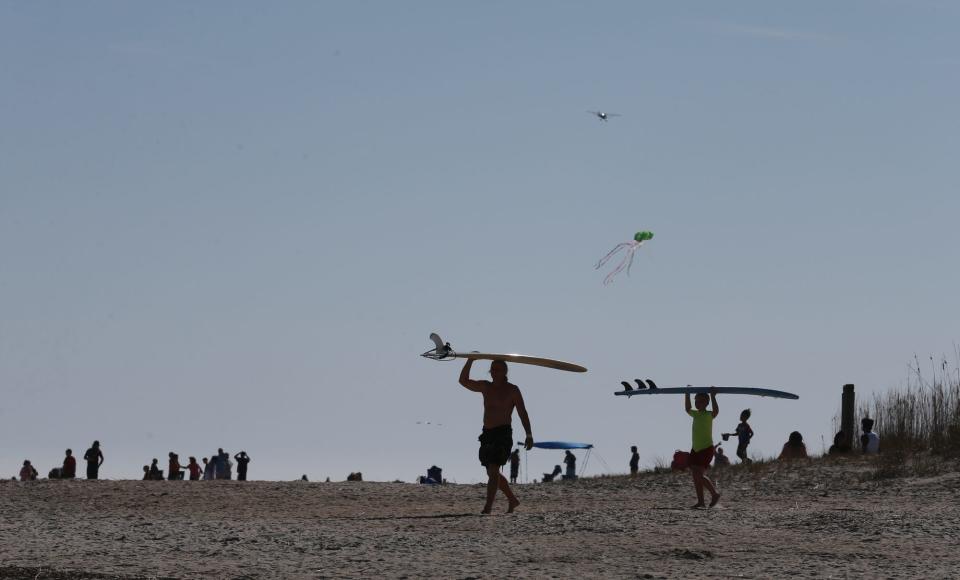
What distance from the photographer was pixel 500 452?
17.4 metres

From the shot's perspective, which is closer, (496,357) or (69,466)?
(496,357)

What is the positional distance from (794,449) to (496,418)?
10.8 m

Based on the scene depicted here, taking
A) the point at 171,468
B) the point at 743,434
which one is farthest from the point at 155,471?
the point at 743,434

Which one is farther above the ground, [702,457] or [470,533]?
[702,457]

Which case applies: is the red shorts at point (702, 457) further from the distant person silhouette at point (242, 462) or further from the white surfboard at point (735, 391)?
the distant person silhouette at point (242, 462)

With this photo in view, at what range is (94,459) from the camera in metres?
30.0

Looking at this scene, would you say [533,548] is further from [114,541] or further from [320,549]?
[114,541]

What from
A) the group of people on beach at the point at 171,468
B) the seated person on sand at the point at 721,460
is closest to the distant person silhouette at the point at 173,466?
the group of people on beach at the point at 171,468

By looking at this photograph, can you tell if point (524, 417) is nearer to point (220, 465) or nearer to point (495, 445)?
point (495, 445)

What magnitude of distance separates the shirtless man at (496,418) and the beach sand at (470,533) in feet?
2.03

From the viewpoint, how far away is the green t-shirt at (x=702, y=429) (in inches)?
712

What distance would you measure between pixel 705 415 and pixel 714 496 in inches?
36.7

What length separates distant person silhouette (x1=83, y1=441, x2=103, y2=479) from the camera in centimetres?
2975

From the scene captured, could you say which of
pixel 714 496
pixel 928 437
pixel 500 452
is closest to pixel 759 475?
pixel 928 437
